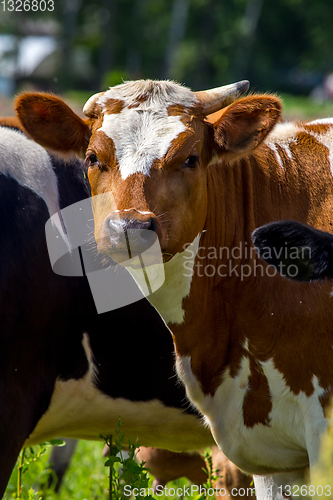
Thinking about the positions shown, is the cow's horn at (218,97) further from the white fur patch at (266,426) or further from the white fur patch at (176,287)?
the white fur patch at (266,426)

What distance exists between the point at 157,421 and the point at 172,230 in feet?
5.08

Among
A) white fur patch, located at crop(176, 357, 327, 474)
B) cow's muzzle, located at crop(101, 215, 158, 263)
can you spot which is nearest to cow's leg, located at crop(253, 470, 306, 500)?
white fur patch, located at crop(176, 357, 327, 474)

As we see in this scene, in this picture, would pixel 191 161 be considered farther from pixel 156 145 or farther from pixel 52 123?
pixel 52 123

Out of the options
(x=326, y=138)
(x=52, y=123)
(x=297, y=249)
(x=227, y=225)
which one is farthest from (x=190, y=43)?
(x=297, y=249)

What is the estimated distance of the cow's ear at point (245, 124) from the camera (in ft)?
9.27

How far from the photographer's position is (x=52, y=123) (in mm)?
3105

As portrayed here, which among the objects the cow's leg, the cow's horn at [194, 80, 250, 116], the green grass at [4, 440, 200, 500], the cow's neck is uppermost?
the cow's horn at [194, 80, 250, 116]

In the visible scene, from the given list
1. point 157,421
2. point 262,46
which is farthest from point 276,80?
point 157,421

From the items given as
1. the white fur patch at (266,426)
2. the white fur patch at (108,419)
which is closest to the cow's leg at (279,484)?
the white fur patch at (266,426)

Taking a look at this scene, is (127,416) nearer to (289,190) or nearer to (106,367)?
(106,367)

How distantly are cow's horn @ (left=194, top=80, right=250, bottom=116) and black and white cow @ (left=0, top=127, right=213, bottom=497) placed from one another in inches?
39.7

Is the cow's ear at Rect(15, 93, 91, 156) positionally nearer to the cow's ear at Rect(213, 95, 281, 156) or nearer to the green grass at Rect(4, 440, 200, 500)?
the cow's ear at Rect(213, 95, 281, 156)

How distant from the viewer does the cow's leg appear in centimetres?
337

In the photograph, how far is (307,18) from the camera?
5191 centimetres
